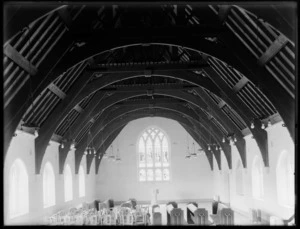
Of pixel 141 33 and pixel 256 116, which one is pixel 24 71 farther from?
pixel 256 116

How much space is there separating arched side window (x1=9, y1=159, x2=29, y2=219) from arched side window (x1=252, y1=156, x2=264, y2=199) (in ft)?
35.2

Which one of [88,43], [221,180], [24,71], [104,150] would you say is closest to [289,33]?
[88,43]

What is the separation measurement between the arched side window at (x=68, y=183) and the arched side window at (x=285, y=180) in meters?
12.3

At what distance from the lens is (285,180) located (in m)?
18.2

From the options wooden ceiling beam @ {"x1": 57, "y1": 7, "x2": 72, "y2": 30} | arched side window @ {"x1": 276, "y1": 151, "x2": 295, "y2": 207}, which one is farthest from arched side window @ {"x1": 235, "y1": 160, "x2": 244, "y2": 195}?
→ wooden ceiling beam @ {"x1": 57, "y1": 7, "x2": 72, "y2": 30}

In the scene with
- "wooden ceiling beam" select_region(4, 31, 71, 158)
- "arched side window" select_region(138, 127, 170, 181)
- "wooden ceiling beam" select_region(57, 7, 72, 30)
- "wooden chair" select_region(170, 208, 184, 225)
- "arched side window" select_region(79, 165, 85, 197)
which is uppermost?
"wooden ceiling beam" select_region(57, 7, 72, 30)

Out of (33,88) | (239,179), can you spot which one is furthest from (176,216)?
(33,88)

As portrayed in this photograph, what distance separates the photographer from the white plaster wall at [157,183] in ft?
116

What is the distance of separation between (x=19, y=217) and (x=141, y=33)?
8.92 metres

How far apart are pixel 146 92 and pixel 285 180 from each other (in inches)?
327

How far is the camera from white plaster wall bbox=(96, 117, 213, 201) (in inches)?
1398

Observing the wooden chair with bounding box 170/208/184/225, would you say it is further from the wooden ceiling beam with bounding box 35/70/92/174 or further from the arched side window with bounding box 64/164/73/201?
the arched side window with bounding box 64/164/73/201

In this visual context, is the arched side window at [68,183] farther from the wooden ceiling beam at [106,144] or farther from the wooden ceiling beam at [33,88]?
the wooden ceiling beam at [33,88]

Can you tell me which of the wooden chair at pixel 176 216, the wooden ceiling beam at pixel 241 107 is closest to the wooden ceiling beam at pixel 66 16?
the wooden ceiling beam at pixel 241 107
